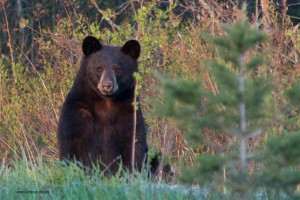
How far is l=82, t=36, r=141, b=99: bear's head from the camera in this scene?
27.2 ft

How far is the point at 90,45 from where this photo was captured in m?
8.47

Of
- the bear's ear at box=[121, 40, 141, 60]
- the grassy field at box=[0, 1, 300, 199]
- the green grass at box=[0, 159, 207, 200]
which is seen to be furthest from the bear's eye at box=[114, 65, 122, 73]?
the green grass at box=[0, 159, 207, 200]

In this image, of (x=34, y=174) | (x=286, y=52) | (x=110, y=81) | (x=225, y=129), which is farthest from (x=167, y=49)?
(x=225, y=129)

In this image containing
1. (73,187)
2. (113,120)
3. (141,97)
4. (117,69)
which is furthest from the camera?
Answer: (141,97)

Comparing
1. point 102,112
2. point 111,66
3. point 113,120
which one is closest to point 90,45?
point 111,66

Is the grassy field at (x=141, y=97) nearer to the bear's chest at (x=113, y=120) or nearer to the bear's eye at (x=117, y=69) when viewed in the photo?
the bear's chest at (x=113, y=120)

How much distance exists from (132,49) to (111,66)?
0.27 meters

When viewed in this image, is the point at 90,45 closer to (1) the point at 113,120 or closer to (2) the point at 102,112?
(2) the point at 102,112

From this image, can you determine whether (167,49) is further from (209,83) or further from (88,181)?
(88,181)

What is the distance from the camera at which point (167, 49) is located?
399 inches

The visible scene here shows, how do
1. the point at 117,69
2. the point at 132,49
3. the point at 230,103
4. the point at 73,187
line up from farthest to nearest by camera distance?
1. the point at 132,49
2. the point at 117,69
3. the point at 73,187
4. the point at 230,103

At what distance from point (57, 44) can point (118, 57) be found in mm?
2432

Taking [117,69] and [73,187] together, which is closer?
[73,187]

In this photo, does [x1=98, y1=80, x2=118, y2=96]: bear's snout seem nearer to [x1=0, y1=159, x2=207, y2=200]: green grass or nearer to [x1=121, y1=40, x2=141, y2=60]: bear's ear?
[x1=121, y1=40, x2=141, y2=60]: bear's ear
